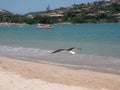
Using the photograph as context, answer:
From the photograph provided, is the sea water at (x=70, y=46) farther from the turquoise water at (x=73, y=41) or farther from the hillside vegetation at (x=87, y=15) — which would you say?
the hillside vegetation at (x=87, y=15)

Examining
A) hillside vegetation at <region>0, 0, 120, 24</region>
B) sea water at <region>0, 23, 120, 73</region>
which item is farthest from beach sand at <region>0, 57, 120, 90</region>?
hillside vegetation at <region>0, 0, 120, 24</region>

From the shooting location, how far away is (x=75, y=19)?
16175 centimetres

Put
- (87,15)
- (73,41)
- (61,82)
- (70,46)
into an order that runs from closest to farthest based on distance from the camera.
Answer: (61,82), (70,46), (73,41), (87,15)

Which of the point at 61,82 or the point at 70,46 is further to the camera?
the point at 70,46

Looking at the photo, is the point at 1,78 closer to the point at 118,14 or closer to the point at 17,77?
the point at 17,77

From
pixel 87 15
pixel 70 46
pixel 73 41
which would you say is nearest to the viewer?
pixel 70 46

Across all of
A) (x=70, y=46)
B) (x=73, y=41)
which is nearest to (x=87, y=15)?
(x=73, y=41)

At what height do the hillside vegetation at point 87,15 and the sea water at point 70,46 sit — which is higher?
the sea water at point 70,46

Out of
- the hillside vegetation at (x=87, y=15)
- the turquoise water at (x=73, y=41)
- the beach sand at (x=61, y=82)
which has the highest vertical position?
the beach sand at (x=61, y=82)

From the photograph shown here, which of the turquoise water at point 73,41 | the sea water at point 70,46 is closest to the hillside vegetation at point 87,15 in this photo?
the turquoise water at point 73,41

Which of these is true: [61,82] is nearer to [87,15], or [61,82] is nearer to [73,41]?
[73,41]

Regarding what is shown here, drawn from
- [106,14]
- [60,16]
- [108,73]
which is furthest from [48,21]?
[108,73]

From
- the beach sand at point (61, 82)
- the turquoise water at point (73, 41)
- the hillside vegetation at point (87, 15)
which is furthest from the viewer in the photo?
the hillside vegetation at point (87, 15)

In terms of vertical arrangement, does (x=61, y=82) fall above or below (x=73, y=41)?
above
